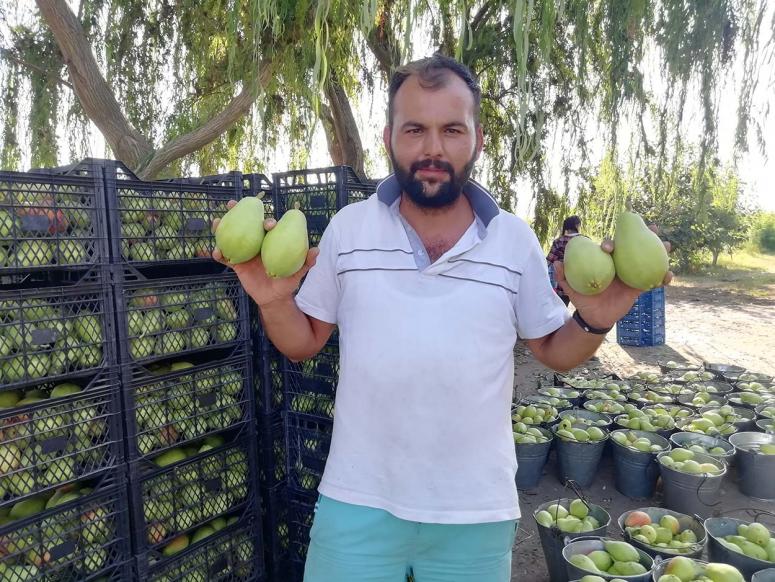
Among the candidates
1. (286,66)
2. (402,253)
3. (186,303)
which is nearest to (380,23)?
(286,66)

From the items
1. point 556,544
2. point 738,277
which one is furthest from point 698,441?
point 738,277

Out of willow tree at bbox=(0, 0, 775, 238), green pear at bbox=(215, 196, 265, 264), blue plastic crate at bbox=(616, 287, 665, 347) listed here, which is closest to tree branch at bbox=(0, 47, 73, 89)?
willow tree at bbox=(0, 0, 775, 238)

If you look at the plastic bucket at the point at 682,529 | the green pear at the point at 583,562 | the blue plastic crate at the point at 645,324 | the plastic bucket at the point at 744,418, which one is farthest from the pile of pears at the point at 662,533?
the blue plastic crate at the point at 645,324

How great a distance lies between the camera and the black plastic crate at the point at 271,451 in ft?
9.25

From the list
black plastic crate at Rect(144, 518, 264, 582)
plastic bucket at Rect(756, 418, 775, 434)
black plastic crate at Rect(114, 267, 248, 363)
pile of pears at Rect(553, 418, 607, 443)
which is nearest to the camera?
black plastic crate at Rect(114, 267, 248, 363)

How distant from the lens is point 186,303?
2.41m

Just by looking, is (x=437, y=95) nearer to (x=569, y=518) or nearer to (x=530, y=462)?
(x=569, y=518)

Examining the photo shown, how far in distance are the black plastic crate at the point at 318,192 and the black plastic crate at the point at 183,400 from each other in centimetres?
73

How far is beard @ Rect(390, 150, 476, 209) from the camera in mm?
1757

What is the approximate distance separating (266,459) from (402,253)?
1572mm

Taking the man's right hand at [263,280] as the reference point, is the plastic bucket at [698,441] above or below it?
below

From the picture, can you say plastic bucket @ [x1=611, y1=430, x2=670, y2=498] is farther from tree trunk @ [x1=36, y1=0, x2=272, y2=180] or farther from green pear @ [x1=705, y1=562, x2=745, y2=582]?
tree trunk @ [x1=36, y1=0, x2=272, y2=180]

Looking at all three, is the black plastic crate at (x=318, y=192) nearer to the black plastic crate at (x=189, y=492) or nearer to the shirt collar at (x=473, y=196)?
the shirt collar at (x=473, y=196)

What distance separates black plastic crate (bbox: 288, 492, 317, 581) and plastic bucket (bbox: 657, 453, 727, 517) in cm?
243
